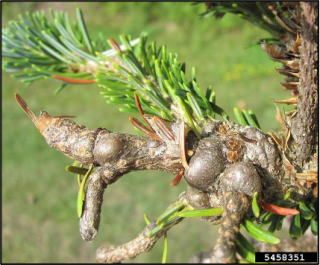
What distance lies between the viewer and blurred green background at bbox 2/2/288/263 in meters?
2.00

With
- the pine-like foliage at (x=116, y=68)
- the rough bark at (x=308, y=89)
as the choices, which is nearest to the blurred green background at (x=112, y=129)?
the pine-like foliage at (x=116, y=68)

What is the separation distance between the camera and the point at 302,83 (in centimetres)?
39

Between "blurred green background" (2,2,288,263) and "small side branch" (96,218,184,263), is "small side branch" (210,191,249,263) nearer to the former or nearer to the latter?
"small side branch" (96,218,184,263)

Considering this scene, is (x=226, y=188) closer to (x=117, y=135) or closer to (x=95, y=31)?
(x=117, y=135)

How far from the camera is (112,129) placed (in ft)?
8.06

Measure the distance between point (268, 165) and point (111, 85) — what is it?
27 centimetres

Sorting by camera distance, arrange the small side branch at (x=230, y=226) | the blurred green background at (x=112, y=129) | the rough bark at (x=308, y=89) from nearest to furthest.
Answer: the small side branch at (x=230, y=226) → the rough bark at (x=308, y=89) → the blurred green background at (x=112, y=129)

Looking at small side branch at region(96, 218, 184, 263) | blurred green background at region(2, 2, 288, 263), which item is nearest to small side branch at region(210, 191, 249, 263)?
small side branch at region(96, 218, 184, 263)

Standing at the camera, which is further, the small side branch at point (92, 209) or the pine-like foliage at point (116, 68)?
the pine-like foliage at point (116, 68)

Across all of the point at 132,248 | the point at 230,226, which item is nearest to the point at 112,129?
the point at 132,248

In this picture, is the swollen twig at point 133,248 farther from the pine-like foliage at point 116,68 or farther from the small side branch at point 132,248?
the pine-like foliage at point 116,68

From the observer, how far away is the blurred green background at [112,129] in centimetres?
200

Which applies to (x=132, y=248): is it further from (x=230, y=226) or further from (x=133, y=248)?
(x=230, y=226)

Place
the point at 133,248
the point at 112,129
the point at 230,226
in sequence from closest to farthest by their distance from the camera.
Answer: the point at 230,226 → the point at 133,248 → the point at 112,129
